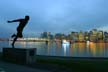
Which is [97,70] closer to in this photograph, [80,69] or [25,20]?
[80,69]

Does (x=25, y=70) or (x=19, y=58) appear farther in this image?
(x=19, y=58)

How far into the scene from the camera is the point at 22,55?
23156mm

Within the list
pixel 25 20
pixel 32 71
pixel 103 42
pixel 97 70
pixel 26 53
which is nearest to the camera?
pixel 32 71

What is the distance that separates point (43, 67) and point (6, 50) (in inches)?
203

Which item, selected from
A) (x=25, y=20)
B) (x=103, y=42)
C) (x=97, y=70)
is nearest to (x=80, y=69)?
(x=97, y=70)

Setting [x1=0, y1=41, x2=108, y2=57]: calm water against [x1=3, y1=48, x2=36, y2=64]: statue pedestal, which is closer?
[x1=3, y1=48, x2=36, y2=64]: statue pedestal

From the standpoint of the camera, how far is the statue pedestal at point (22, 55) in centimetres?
2273

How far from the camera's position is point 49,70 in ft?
64.0

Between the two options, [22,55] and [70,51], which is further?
[70,51]

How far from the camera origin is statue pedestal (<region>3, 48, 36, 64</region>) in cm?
2273

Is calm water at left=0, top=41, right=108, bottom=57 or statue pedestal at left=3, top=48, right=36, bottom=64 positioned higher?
statue pedestal at left=3, top=48, right=36, bottom=64

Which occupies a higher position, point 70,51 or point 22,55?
point 22,55

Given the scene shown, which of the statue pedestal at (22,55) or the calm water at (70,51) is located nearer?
the statue pedestal at (22,55)

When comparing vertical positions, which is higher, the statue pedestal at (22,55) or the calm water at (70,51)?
the statue pedestal at (22,55)
